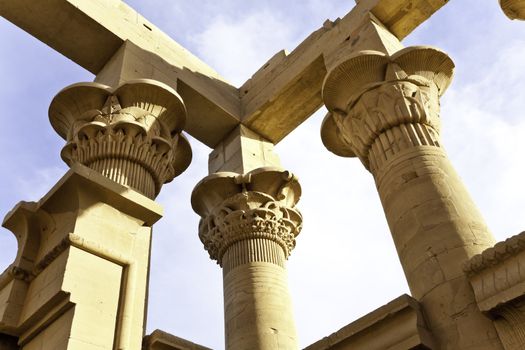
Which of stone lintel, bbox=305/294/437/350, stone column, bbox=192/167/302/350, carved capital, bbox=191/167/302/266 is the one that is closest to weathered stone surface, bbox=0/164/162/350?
stone lintel, bbox=305/294/437/350

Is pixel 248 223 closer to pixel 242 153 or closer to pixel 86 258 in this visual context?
pixel 242 153

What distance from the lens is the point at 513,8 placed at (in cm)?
683

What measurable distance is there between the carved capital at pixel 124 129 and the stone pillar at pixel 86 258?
21 mm

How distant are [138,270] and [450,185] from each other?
3185 millimetres

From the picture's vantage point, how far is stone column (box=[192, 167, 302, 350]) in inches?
292

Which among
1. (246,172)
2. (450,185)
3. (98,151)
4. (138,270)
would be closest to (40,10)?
(98,151)

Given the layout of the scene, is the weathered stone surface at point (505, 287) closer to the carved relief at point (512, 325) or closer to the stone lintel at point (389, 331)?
the carved relief at point (512, 325)

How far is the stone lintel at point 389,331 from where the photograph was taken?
485 centimetres

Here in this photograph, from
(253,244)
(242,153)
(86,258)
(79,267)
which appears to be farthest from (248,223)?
(79,267)

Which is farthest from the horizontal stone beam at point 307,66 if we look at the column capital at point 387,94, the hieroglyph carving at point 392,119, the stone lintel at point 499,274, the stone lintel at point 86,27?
the stone lintel at point 499,274

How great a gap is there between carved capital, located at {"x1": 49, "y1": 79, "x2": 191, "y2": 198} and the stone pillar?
2cm

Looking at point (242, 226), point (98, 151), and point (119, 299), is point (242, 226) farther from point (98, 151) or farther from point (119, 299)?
point (119, 299)

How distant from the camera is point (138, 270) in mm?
5031

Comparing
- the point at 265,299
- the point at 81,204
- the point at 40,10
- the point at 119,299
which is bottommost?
the point at 119,299
